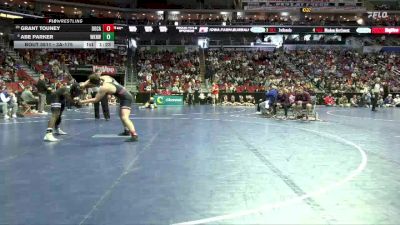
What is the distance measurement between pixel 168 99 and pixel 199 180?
24.1m

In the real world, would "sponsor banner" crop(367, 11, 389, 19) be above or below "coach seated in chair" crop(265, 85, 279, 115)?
above

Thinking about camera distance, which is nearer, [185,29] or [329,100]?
[329,100]

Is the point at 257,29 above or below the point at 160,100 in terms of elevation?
above

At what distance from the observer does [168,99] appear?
30.0 meters

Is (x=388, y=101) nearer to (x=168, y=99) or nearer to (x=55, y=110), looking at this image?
(x=168, y=99)

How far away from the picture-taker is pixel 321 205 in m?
4.87

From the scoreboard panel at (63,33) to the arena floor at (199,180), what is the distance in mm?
10130

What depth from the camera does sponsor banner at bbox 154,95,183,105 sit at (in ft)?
97.2

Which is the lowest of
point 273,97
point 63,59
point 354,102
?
point 354,102

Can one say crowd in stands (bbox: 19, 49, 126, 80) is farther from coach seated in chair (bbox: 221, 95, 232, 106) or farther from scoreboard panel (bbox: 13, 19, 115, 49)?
scoreboard panel (bbox: 13, 19, 115, 49)

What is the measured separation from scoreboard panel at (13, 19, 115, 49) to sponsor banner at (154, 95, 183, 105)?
9.13 m

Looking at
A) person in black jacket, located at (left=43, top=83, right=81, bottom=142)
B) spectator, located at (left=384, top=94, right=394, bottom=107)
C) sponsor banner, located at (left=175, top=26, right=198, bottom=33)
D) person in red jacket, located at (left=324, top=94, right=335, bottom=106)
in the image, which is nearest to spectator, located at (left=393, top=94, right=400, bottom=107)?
spectator, located at (left=384, top=94, right=394, bottom=107)

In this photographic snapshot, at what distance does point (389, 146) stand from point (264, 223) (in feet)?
21.7

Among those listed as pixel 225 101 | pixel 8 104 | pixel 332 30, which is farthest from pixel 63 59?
pixel 332 30
